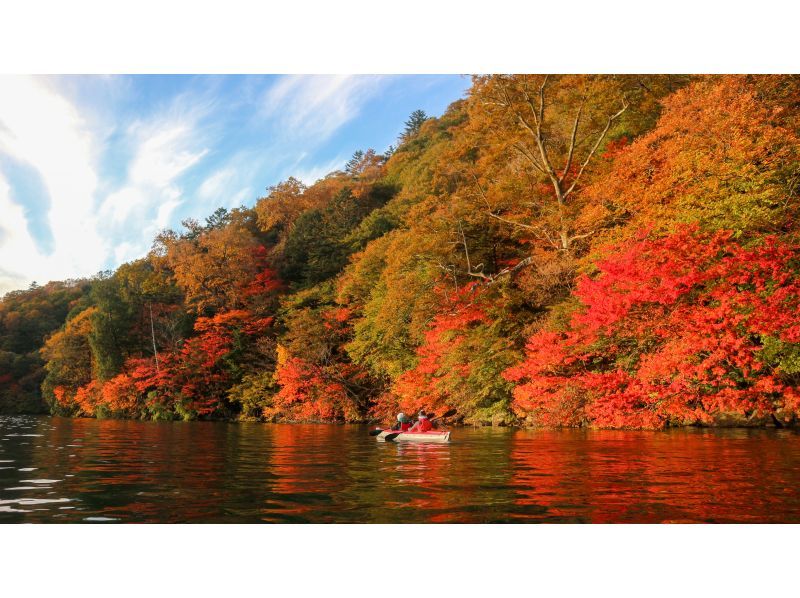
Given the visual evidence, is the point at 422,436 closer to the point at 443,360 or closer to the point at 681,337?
the point at 681,337

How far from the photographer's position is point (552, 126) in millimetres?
23844

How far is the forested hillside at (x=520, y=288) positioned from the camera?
13438mm

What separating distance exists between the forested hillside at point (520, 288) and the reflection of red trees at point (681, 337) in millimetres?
52

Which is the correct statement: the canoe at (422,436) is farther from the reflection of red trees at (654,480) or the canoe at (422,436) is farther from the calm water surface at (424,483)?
the reflection of red trees at (654,480)

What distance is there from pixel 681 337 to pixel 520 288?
20.5 feet

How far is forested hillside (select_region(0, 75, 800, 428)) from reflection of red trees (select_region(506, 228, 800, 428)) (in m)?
0.05

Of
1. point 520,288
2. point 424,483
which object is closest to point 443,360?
point 520,288

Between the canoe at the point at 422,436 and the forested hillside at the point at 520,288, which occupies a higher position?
the forested hillside at the point at 520,288

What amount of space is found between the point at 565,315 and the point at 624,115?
7799 millimetres

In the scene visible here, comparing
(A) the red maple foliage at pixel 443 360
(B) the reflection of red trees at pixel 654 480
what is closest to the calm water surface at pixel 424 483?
(B) the reflection of red trees at pixel 654 480

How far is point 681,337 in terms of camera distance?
14.3 m

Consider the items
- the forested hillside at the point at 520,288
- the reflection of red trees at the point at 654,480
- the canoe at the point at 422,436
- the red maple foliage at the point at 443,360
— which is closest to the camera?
the reflection of red trees at the point at 654,480
